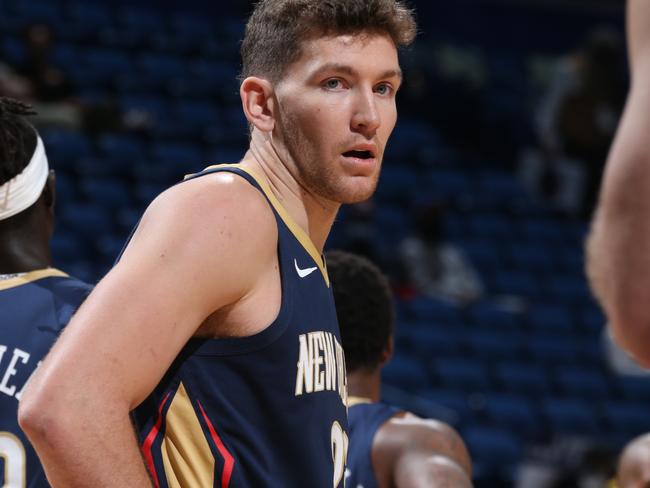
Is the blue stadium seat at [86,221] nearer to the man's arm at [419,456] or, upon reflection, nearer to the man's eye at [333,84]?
the man's arm at [419,456]

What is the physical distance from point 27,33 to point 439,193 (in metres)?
4.71

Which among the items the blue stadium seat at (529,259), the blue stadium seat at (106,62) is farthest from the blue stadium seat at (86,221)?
the blue stadium seat at (529,259)

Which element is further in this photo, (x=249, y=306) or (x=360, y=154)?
(x=360, y=154)

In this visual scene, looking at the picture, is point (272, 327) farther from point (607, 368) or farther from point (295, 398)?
point (607, 368)

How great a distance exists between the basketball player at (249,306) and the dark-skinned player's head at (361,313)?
0.95 metres

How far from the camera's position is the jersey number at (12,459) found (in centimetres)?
257

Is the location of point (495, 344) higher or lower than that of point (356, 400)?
lower

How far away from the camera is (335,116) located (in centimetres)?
235

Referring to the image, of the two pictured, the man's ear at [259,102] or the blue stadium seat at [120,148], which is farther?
the blue stadium seat at [120,148]

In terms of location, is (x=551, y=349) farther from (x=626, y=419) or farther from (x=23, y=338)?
(x=23, y=338)

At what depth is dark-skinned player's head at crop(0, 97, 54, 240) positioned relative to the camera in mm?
2760

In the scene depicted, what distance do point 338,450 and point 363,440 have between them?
0.89 m

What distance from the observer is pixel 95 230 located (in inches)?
355

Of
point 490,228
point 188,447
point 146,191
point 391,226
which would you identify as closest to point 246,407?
point 188,447
